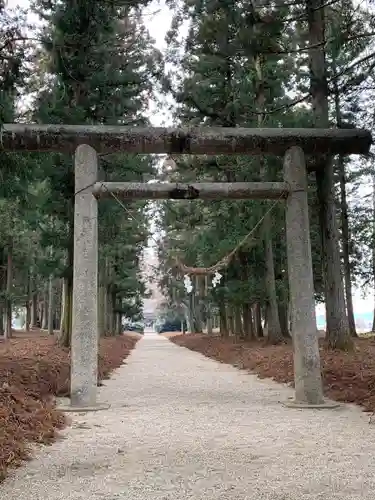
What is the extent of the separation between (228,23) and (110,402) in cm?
704

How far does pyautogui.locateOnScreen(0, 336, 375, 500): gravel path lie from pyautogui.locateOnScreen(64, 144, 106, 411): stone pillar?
560mm

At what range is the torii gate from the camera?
845 centimetres

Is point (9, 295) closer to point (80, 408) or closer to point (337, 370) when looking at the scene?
point (80, 408)

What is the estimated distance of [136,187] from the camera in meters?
8.83

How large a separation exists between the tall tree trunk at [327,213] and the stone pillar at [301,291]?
6.74 feet

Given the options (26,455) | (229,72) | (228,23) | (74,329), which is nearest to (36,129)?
(74,329)

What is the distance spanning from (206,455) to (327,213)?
24.9ft

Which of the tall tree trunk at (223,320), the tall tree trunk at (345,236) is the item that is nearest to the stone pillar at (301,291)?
the tall tree trunk at (345,236)

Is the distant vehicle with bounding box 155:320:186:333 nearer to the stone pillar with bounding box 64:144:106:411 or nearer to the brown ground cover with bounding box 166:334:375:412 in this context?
the brown ground cover with bounding box 166:334:375:412

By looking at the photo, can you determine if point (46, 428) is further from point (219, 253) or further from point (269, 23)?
point (219, 253)

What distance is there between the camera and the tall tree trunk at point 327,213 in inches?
462

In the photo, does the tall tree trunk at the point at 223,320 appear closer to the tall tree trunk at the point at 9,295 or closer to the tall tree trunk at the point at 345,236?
the tall tree trunk at the point at 345,236

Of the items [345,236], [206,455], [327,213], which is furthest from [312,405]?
[345,236]

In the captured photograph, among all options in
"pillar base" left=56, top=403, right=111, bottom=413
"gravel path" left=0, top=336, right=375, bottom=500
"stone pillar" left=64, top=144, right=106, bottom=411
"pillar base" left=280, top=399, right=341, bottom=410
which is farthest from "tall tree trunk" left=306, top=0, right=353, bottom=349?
"pillar base" left=56, top=403, right=111, bottom=413
